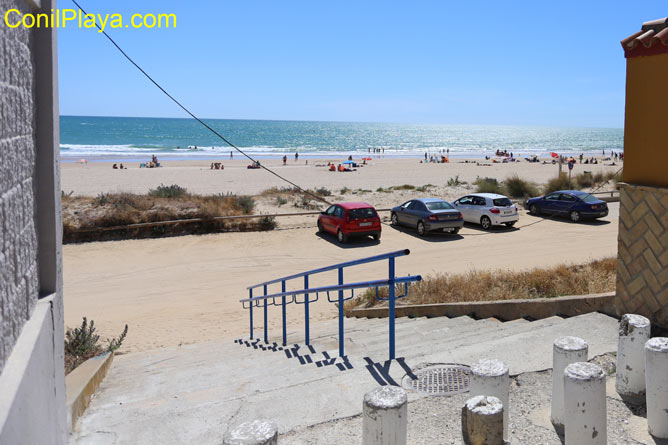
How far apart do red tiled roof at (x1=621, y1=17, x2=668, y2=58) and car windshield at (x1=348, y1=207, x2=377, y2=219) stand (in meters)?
14.4

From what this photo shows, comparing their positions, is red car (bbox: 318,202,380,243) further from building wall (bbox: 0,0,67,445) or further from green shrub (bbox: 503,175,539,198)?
building wall (bbox: 0,0,67,445)

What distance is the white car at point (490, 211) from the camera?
22.7m

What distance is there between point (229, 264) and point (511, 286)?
31.8 feet

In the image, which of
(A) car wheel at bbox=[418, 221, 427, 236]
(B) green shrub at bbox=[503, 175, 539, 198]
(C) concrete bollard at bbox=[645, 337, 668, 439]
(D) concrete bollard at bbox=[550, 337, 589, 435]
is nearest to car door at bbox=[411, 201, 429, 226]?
(A) car wheel at bbox=[418, 221, 427, 236]

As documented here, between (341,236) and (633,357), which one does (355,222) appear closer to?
(341,236)

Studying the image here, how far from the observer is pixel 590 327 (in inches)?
255

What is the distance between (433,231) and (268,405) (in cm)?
1771

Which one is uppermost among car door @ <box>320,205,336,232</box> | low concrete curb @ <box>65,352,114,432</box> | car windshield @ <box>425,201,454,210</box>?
car windshield @ <box>425,201,454,210</box>

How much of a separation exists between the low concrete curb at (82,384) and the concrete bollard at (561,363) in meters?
3.95

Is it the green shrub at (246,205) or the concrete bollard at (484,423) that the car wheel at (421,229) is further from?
the concrete bollard at (484,423)

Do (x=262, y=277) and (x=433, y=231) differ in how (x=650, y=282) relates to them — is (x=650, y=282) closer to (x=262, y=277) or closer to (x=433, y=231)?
(x=262, y=277)

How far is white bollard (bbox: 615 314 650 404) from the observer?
4.41 metres

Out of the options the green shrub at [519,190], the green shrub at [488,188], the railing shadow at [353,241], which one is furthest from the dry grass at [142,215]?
the green shrub at [519,190]

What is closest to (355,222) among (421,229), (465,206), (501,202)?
(421,229)
